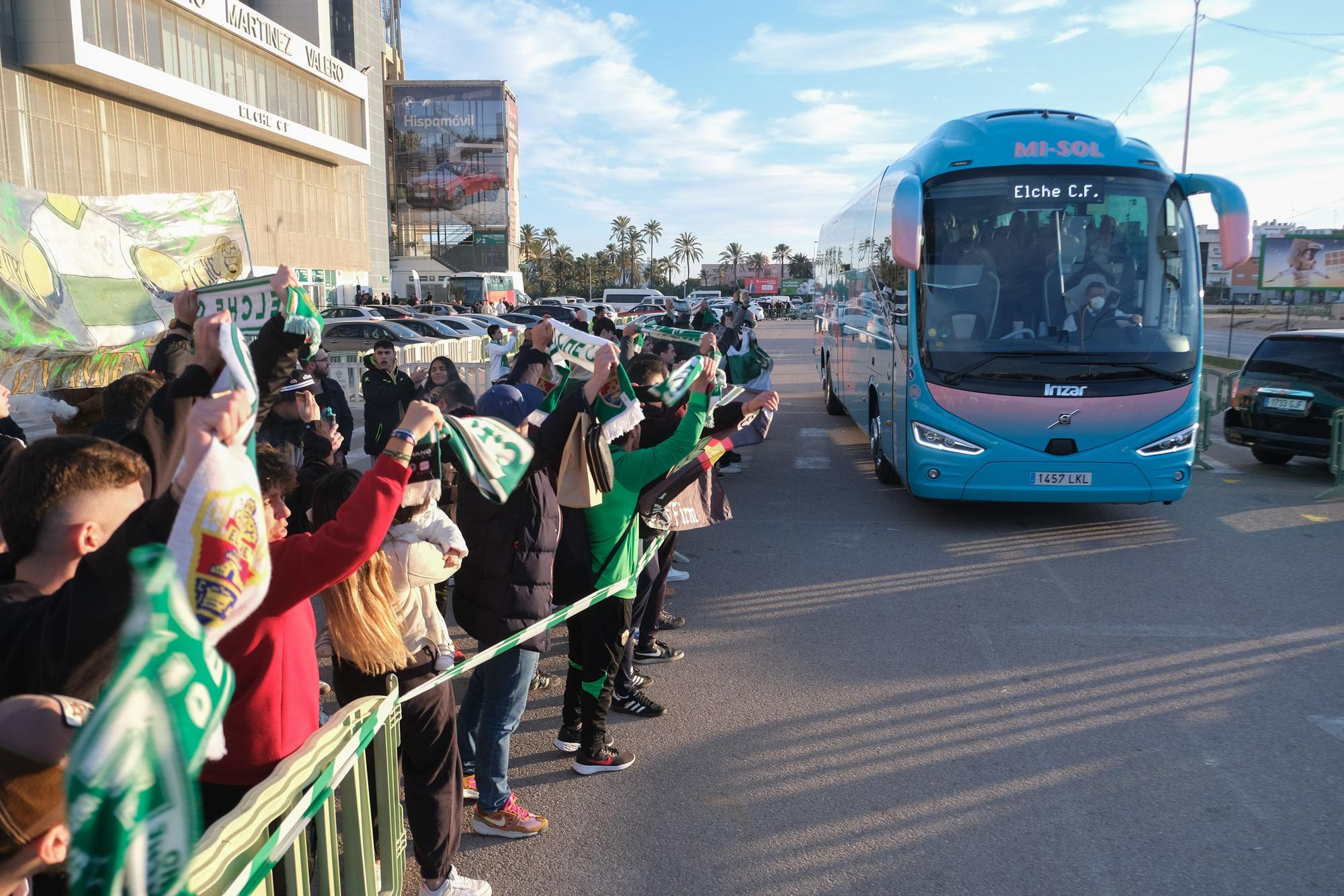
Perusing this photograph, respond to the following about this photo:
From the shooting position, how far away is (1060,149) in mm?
8641

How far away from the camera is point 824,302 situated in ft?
61.1

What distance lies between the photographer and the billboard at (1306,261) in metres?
34.2

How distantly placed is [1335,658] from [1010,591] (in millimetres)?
2022

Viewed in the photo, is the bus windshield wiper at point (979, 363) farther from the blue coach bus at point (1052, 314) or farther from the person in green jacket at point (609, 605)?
the person in green jacket at point (609, 605)

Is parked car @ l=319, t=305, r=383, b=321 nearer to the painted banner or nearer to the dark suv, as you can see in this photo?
the painted banner

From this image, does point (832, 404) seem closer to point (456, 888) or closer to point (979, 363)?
point (979, 363)

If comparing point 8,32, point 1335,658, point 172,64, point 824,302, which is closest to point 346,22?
point 172,64

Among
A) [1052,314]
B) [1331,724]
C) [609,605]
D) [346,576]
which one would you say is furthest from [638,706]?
[1052,314]

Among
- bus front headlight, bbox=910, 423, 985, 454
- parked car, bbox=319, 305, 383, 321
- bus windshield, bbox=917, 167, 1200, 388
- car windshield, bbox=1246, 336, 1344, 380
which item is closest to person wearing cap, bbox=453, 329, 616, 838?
bus front headlight, bbox=910, 423, 985, 454

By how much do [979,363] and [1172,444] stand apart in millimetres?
1855

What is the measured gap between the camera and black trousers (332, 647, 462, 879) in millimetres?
3223

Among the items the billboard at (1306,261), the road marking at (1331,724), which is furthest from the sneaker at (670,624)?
the billboard at (1306,261)

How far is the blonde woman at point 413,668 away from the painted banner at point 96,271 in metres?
3.84

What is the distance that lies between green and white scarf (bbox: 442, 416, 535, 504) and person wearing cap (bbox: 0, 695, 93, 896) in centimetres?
143
